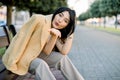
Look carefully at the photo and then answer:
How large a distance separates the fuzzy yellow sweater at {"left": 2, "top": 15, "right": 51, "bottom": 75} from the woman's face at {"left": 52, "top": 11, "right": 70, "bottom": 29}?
0.14 m

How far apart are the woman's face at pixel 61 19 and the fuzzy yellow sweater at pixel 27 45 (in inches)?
A: 5.5

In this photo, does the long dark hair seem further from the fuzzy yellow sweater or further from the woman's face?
the fuzzy yellow sweater

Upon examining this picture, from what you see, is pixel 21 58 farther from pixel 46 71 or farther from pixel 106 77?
pixel 106 77

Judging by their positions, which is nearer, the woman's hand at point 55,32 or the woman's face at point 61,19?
the woman's hand at point 55,32

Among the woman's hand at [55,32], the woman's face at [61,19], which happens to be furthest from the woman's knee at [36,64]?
the woman's face at [61,19]

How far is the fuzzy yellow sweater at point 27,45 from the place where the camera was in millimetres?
4816

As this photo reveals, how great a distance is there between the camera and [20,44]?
4898mm

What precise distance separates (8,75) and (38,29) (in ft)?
2.59

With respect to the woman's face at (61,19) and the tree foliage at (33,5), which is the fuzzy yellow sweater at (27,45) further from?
the tree foliage at (33,5)

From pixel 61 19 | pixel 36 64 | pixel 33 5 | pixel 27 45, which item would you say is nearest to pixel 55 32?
pixel 61 19

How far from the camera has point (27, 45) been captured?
16.1ft

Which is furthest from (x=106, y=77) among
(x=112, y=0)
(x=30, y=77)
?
(x=112, y=0)

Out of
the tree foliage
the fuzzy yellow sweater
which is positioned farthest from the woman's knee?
the tree foliage

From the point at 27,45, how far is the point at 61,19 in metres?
0.57
